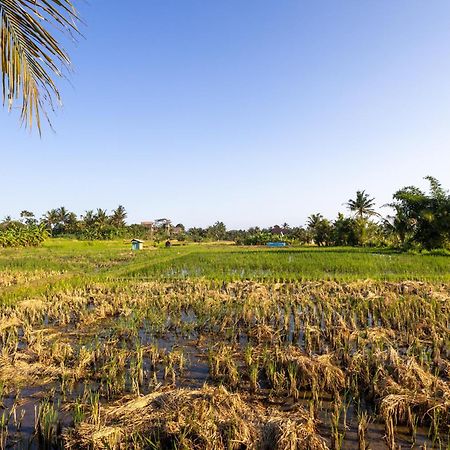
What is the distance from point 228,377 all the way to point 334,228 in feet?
117

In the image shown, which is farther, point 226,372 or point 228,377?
point 226,372

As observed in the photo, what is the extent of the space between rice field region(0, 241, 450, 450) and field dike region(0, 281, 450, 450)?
0.6 inches

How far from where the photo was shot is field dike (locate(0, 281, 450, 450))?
2891mm

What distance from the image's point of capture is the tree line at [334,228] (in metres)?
20.4

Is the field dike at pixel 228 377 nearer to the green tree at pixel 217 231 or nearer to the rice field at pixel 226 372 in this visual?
the rice field at pixel 226 372

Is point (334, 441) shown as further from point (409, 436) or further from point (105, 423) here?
point (105, 423)

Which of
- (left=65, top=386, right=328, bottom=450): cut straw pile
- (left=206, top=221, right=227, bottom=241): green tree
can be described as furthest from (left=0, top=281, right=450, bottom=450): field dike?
(left=206, top=221, right=227, bottom=241): green tree

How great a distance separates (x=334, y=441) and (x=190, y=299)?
18.8 feet

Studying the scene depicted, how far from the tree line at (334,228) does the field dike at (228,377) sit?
14639mm

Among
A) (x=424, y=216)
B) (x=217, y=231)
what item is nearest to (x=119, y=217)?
(x=217, y=231)

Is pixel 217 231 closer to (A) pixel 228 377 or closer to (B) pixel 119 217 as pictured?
(B) pixel 119 217

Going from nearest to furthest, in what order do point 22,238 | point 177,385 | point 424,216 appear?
point 177,385, point 424,216, point 22,238

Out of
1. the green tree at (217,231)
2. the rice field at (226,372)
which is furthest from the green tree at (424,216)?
the green tree at (217,231)

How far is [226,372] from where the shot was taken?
4.27 m
